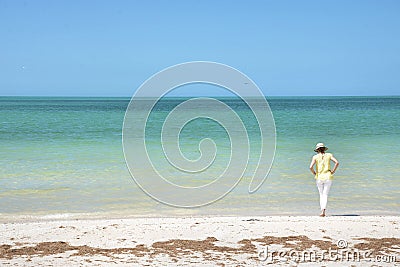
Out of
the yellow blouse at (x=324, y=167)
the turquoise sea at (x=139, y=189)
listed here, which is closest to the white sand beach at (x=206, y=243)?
the yellow blouse at (x=324, y=167)

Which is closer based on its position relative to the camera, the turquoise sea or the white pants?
the white pants

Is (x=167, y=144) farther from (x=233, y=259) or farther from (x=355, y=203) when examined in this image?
(x=233, y=259)

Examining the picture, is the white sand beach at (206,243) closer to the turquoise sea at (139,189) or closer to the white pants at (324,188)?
the white pants at (324,188)

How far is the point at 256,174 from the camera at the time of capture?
59.7 ft

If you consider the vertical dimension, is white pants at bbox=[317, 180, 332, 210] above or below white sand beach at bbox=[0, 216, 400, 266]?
above

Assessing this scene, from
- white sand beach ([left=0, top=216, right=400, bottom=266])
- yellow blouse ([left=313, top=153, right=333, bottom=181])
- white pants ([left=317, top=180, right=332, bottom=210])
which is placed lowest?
white sand beach ([left=0, top=216, right=400, bottom=266])

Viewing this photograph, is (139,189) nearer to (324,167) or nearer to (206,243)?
(324,167)

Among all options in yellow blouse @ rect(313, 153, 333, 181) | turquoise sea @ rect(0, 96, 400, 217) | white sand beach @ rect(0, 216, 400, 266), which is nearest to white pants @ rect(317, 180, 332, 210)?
yellow blouse @ rect(313, 153, 333, 181)

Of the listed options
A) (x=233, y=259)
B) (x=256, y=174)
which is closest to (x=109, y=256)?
(x=233, y=259)

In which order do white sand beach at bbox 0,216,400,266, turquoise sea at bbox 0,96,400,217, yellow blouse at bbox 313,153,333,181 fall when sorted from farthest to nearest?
turquoise sea at bbox 0,96,400,217, yellow blouse at bbox 313,153,333,181, white sand beach at bbox 0,216,400,266

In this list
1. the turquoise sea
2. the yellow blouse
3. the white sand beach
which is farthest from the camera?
the turquoise sea

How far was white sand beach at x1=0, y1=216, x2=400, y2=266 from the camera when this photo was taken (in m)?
7.80

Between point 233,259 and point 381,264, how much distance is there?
6.85 ft

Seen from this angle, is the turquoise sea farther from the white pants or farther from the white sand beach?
the white sand beach
